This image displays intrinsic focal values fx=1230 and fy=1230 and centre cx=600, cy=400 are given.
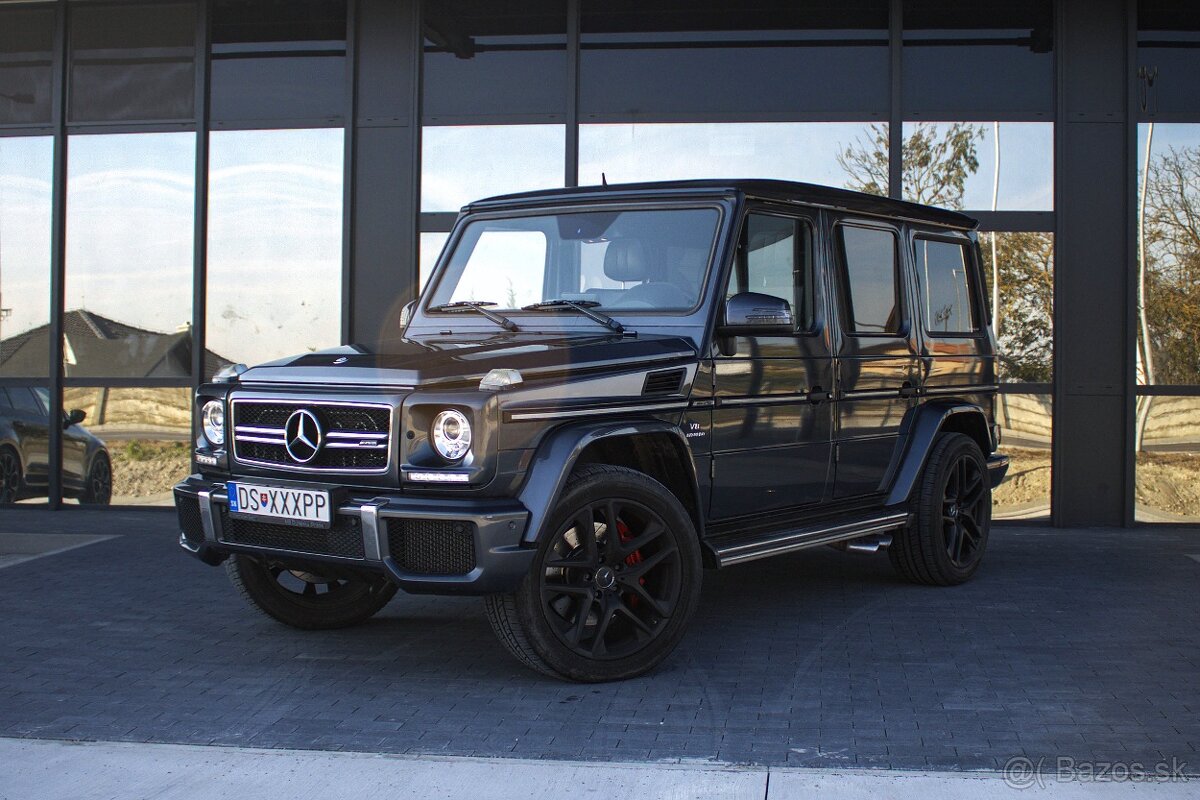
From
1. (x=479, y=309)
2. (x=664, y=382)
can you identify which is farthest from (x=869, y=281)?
(x=479, y=309)

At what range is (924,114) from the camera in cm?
959

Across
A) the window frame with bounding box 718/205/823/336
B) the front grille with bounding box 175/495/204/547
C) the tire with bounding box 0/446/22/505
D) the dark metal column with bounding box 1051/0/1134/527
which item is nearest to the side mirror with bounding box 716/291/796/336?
the window frame with bounding box 718/205/823/336

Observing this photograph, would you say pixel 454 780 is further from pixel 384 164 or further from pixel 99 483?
pixel 99 483

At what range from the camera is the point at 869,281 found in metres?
6.45

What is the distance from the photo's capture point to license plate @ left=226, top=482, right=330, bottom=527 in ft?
15.1

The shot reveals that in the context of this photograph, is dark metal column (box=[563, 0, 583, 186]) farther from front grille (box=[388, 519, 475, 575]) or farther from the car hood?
front grille (box=[388, 519, 475, 575])

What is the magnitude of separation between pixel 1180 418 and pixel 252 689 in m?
7.40

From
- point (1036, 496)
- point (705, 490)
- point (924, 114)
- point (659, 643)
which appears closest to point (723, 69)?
point (924, 114)

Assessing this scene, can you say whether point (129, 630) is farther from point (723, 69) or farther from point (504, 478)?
point (723, 69)

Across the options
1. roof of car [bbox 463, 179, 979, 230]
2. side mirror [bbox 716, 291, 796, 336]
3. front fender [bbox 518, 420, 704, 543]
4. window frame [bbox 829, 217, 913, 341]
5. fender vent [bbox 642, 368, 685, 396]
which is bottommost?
front fender [bbox 518, 420, 704, 543]

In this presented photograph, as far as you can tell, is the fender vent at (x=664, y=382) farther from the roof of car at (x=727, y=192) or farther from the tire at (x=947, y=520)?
the tire at (x=947, y=520)

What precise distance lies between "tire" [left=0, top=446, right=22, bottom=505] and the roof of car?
593 cm

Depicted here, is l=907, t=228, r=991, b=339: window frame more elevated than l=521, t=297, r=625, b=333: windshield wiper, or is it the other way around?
l=907, t=228, r=991, b=339: window frame

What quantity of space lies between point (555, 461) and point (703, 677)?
1.16 m
